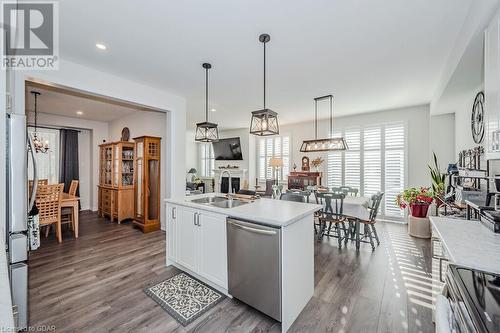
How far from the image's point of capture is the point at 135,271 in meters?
2.82

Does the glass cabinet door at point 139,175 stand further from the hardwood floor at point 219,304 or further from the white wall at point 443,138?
the white wall at point 443,138

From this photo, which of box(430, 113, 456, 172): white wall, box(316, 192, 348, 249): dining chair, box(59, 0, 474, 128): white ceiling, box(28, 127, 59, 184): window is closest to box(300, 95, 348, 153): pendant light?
box(59, 0, 474, 128): white ceiling

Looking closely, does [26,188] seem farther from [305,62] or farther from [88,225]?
[88,225]

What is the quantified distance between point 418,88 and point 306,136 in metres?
3.16

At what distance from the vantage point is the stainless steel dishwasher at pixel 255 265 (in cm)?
181

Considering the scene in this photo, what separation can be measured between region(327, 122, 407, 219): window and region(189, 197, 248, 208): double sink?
4189mm

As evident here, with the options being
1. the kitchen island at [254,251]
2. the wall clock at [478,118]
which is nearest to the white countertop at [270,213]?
the kitchen island at [254,251]

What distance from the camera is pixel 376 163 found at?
5551 millimetres

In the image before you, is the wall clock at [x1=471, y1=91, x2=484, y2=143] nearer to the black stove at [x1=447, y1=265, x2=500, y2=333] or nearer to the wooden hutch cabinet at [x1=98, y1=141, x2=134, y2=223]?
the black stove at [x1=447, y1=265, x2=500, y2=333]

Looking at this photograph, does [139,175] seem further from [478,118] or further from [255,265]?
[478,118]

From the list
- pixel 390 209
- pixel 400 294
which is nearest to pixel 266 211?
pixel 400 294

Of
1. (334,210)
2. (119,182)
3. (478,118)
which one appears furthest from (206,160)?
(478,118)

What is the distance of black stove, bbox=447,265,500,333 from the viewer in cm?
79

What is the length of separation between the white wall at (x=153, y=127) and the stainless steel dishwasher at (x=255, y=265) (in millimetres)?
2687
